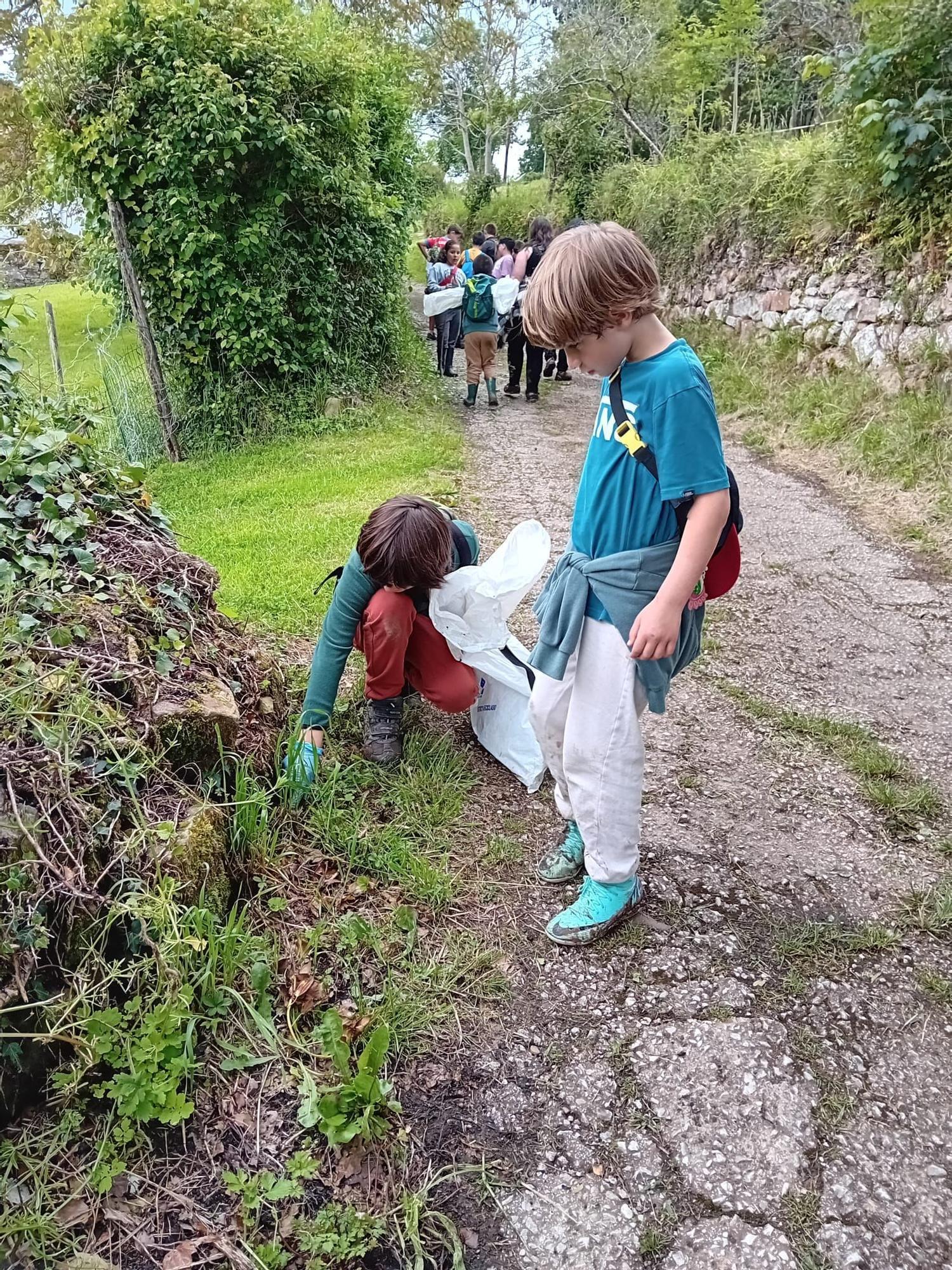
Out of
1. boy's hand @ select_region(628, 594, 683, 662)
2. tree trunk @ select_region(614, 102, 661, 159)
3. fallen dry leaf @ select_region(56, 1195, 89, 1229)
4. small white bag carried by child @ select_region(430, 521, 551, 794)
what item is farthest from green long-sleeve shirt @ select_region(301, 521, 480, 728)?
tree trunk @ select_region(614, 102, 661, 159)

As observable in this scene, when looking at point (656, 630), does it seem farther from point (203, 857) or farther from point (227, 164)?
point (227, 164)

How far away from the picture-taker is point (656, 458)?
1.76m

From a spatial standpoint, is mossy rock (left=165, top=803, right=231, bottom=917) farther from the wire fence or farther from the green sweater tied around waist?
the wire fence

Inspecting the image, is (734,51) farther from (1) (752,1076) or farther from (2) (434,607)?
(1) (752,1076)

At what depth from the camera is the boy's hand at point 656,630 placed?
1.79 m

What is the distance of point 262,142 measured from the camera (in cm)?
673

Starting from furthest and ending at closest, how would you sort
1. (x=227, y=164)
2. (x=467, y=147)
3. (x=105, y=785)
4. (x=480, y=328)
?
1. (x=467, y=147)
2. (x=480, y=328)
3. (x=227, y=164)
4. (x=105, y=785)

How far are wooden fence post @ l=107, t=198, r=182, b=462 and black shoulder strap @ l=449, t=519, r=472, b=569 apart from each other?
16.4ft

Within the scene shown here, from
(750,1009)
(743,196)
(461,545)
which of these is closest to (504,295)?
(743,196)

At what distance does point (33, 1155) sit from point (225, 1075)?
37 cm

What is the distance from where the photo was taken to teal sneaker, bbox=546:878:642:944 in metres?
2.27

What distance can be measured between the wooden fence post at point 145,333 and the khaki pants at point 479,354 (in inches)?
123

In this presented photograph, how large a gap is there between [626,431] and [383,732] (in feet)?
4.98

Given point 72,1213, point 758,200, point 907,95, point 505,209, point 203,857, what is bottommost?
Answer: point 72,1213
